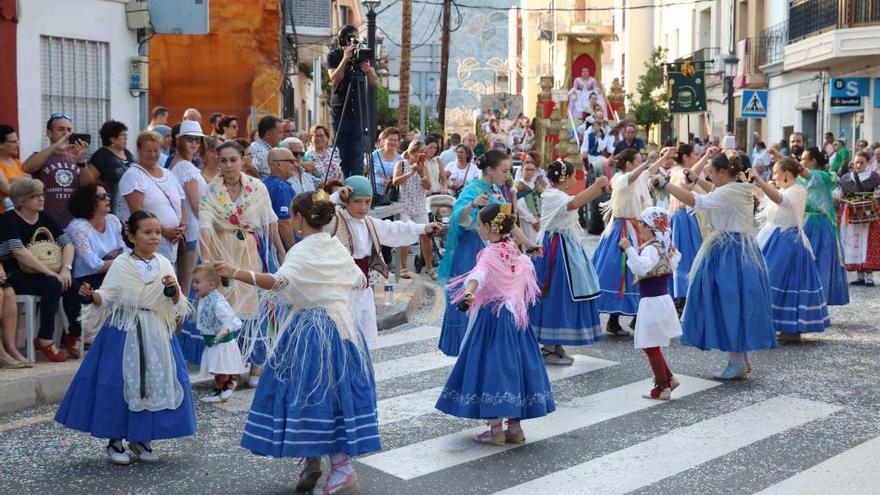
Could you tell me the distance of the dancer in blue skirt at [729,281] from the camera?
9.52 m

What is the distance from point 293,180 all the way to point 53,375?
3385 millimetres

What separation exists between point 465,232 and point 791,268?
3.63m

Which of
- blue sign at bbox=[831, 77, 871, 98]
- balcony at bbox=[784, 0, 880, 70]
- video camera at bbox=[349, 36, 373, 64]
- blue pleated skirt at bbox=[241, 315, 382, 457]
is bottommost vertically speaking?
blue pleated skirt at bbox=[241, 315, 382, 457]

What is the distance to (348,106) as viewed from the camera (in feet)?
46.9

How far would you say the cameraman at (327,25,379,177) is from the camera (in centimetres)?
1395

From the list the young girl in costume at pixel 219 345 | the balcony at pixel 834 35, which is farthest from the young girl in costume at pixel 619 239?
the balcony at pixel 834 35

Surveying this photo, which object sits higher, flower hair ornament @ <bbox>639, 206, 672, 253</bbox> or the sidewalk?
flower hair ornament @ <bbox>639, 206, 672, 253</bbox>

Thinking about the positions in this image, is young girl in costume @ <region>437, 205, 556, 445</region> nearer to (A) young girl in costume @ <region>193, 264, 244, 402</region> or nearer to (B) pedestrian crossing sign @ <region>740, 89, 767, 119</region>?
(A) young girl in costume @ <region>193, 264, 244, 402</region>

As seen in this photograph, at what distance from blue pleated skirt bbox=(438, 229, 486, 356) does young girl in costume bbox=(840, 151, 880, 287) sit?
27.4 ft

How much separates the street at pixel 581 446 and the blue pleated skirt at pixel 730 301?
0.33 meters

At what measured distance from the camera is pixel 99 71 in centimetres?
1417

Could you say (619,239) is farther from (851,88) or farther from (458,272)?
(851,88)

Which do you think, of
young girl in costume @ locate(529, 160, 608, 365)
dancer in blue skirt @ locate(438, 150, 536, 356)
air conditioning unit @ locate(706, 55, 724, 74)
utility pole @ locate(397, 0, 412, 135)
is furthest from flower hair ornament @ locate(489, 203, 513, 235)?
air conditioning unit @ locate(706, 55, 724, 74)

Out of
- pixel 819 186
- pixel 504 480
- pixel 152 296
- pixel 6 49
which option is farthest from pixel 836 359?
pixel 6 49
